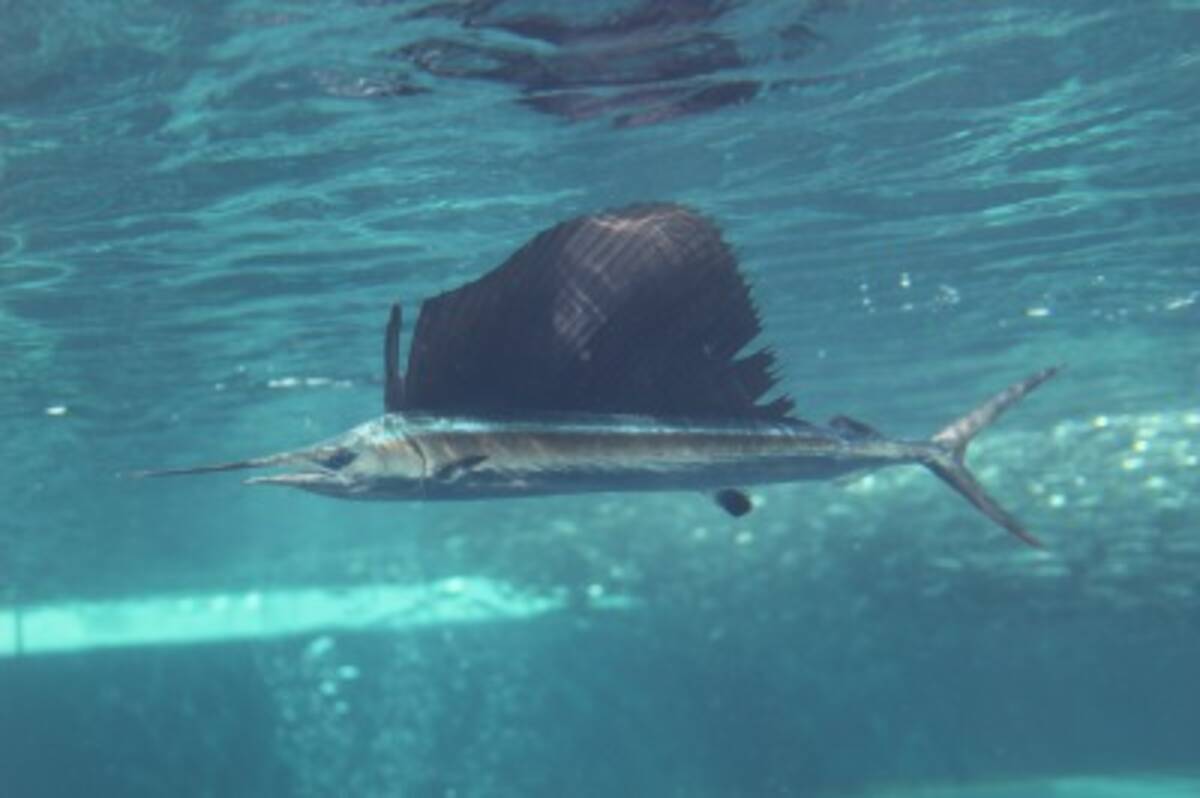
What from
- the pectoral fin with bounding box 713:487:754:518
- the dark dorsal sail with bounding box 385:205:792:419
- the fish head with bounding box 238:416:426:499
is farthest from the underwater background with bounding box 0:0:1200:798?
the fish head with bounding box 238:416:426:499

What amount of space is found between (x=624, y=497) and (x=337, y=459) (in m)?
23.7

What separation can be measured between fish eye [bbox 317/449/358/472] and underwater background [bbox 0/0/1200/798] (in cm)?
69

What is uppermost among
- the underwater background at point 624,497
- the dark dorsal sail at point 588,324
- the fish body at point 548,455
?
the dark dorsal sail at point 588,324

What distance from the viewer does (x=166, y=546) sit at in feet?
126

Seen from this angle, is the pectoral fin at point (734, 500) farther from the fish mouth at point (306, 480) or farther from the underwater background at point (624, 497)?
the fish mouth at point (306, 480)

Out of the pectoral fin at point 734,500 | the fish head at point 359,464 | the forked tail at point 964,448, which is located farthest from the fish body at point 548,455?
the forked tail at point 964,448

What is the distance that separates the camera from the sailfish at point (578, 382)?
287 cm

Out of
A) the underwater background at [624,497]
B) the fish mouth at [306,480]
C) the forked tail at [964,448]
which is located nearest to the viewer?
the fish mouth at [306,480]

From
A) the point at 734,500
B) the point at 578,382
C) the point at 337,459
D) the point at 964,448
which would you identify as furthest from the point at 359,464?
the point at 964,448

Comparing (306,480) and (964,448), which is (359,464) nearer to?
(306,480)

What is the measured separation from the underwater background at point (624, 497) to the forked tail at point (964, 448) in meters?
0.63

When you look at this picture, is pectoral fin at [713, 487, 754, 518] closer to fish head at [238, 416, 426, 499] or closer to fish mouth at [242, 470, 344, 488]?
fish head at [238, 416, 426, 499]

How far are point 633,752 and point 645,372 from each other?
123ft

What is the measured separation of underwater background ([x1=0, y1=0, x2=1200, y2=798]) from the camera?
10328mm
